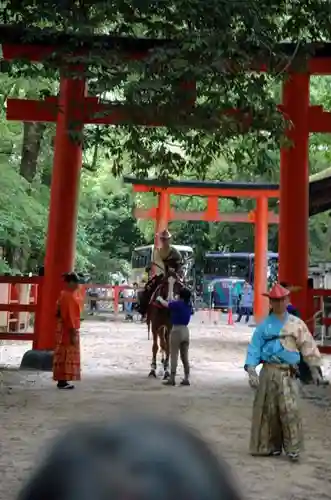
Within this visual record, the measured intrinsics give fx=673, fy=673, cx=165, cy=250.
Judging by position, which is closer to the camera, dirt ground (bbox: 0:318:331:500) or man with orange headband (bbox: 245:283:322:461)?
dirt ground (bbox: 0:318:331:500)

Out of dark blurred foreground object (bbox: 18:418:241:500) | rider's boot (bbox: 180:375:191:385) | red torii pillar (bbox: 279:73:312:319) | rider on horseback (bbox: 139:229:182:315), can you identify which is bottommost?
rider's boot (bbox: 180:375:191:385)

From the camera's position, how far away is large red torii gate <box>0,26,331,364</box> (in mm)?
10547

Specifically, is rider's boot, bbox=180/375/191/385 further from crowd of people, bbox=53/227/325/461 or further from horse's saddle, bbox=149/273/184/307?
crowd of people, bbox=53/227/325/461

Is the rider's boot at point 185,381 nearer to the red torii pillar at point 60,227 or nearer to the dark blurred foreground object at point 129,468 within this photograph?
the red torii pillar at point 60,227

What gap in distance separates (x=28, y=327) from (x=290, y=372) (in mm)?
15491

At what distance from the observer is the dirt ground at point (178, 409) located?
5.01 meters

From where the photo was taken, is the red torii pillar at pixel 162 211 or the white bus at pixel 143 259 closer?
the red torii pillar at pixel 162 211

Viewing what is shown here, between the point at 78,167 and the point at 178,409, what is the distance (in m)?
5.42

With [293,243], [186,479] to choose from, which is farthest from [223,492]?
[293,243]

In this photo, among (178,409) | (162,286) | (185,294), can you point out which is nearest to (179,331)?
(185,294)

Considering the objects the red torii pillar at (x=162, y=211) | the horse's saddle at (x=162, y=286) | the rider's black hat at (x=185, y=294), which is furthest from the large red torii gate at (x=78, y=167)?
the red torii pillar at (x=162, y=211)

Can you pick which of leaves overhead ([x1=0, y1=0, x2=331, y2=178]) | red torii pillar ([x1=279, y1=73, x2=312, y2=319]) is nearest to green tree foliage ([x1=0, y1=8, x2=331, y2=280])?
leaves overhead ([x1=0, y1=0, x2=331, y2=178])

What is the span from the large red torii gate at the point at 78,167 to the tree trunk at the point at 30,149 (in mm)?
7333

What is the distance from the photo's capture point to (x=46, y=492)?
925 mm
